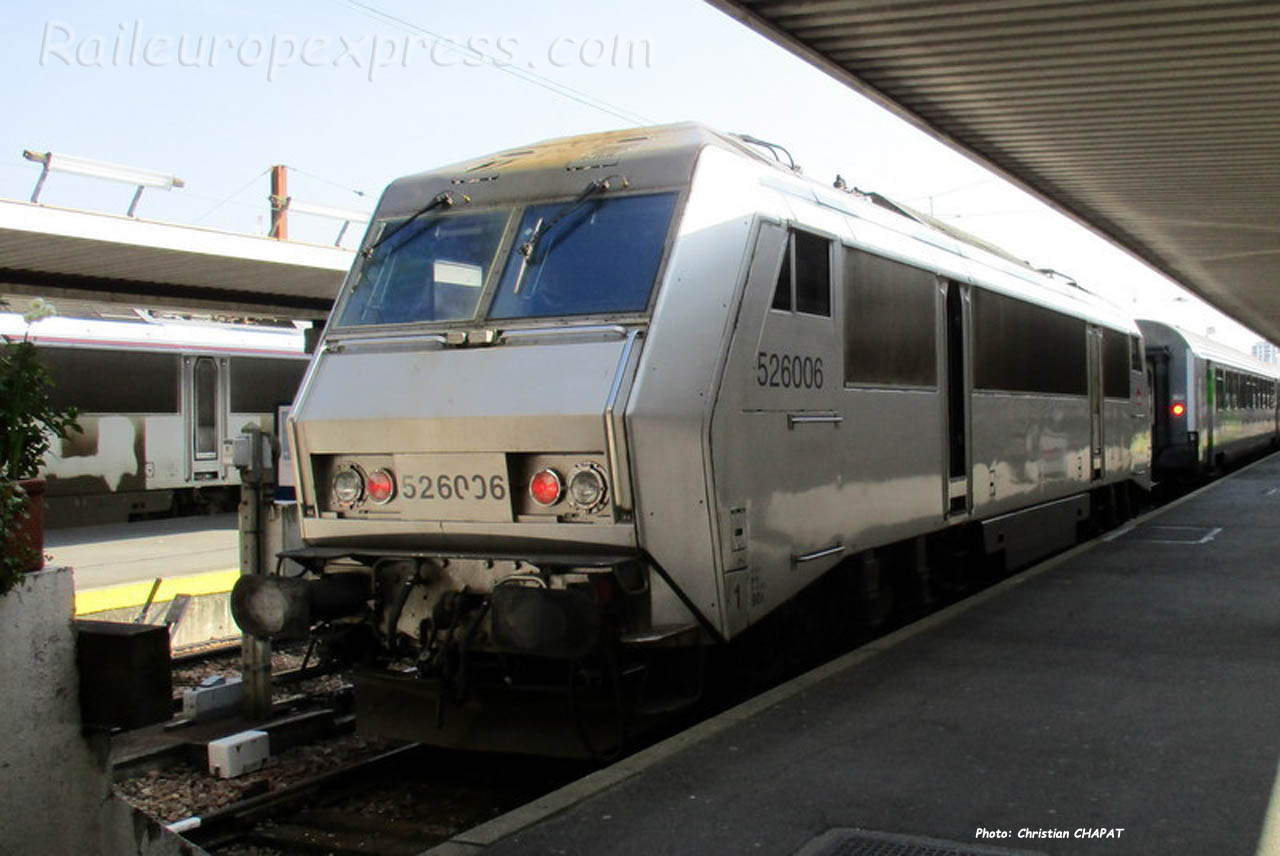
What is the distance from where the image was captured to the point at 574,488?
559 cm

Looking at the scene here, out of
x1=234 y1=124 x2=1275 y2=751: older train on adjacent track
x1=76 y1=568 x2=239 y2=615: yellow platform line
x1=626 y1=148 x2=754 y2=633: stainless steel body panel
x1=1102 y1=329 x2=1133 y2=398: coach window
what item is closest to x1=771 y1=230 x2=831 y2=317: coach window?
x1=234 y1=124 x2=1275 y2=751: older train on adjacent track

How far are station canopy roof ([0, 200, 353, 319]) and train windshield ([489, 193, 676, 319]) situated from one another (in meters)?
8.88

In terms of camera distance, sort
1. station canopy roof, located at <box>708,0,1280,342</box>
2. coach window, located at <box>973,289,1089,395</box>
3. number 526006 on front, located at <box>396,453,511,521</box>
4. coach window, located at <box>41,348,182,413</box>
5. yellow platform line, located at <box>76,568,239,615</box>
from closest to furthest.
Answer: number 526006 on front, located at <box>396,453,511,521</box>
station canopy roof, located at <box>708,0,1280,342</box>
coach window, located at <box>973,289,1089,395</box>
yellow platform line, located at <box>76,568,239,615</box>
coach window, located at <box>41,348,182,413</box>

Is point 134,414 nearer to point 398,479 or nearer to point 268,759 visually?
point 268,759

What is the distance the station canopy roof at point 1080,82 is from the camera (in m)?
8.86

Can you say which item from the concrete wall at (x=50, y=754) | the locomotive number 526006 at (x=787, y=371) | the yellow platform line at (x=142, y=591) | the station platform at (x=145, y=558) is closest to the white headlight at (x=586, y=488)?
the locomotive number 526006 at (x=787, y=371)

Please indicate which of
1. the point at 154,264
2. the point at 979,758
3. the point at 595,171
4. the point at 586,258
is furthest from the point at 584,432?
the point at 154,264

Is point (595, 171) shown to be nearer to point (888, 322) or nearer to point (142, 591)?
point (888, 322)

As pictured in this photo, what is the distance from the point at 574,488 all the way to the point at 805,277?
1.90 meters

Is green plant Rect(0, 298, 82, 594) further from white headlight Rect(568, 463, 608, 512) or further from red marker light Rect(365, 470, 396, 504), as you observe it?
white headlight Rect(568, 463, 608, 512)

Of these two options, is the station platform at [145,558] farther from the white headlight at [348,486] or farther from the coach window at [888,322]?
the coach window at [888,322]

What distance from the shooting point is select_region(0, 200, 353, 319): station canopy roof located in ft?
43.5

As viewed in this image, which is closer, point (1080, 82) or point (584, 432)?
point (584, 432)

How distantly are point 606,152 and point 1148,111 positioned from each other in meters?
7.49
